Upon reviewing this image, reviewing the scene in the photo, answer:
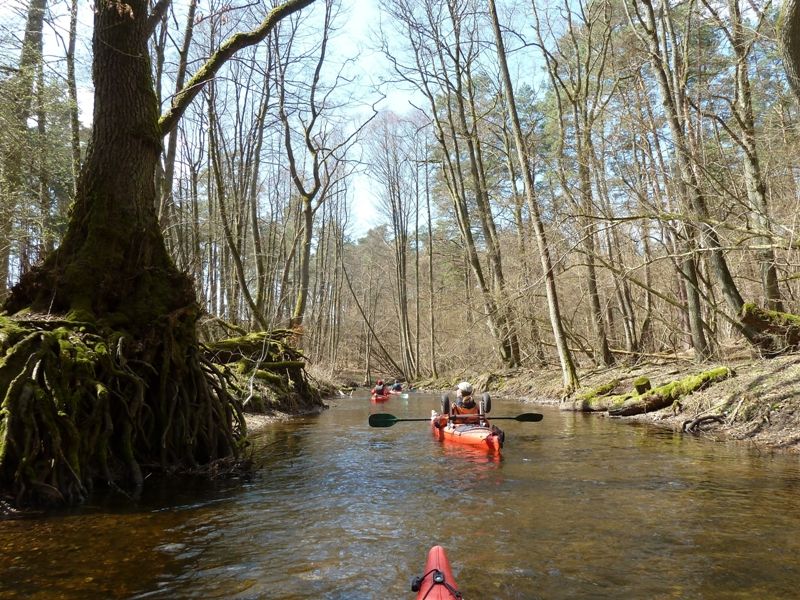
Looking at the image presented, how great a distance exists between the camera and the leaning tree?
213 inches

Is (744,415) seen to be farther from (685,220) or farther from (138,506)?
(138,506)

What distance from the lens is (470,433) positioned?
8.87 m

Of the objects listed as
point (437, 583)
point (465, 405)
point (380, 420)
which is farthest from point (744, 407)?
point (437, 583)

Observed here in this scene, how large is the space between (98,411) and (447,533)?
3.57 m

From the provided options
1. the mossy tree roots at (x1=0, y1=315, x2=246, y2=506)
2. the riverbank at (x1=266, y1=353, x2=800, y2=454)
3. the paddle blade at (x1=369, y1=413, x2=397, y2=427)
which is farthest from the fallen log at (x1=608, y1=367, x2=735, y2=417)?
the mossy tree roots at (x1=0, y1=315, x2=246, y2=506)

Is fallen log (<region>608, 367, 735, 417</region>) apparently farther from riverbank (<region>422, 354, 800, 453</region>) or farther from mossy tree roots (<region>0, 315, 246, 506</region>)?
mossy tree roots (<region>0, 315, 246, 506</region>)

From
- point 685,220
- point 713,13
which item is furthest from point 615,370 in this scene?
point 713,13

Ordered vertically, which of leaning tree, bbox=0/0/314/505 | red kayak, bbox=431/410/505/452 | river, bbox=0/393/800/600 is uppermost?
leaning tree, bbox=0/0/314/505

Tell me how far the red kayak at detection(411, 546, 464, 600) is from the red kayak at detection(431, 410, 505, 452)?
541 centimetres

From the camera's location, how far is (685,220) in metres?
9.77

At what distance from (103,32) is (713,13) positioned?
11797mm

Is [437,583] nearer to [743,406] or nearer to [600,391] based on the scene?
[743,406]

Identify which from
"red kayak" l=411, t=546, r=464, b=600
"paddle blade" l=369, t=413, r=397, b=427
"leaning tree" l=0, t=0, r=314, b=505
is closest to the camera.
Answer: "red kayak" l=411, t=546, r=464, b=600

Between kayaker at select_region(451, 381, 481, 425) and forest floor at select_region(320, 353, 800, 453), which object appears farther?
kayaker at select_region(451, 381, 481, 425)
